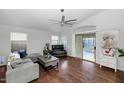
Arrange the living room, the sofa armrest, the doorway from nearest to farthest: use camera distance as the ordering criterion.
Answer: the sofa armrest → the living room → the doorway

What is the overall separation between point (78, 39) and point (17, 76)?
567cm

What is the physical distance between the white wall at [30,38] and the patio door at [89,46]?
3006mm

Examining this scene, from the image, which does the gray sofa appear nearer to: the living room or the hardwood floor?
the living room

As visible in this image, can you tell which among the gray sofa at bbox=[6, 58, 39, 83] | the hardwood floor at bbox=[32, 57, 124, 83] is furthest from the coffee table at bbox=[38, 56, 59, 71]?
the gray sofa at bbox=[6, 58, 39, 83]

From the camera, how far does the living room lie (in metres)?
3.44

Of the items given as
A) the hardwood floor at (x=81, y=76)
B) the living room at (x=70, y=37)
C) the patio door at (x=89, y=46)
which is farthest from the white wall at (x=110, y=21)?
the patio door at (x=89, y=46)

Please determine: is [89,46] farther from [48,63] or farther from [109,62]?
[48,63]

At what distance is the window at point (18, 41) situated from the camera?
5.89m

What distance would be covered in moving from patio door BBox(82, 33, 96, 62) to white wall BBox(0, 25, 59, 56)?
3.01 metres

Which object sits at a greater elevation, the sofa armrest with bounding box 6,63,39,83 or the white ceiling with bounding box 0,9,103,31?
the white ceiling with bounding box 0,9,103,31

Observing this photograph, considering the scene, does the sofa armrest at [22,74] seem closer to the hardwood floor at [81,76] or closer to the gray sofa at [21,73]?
the gray sofa at [21,73]
